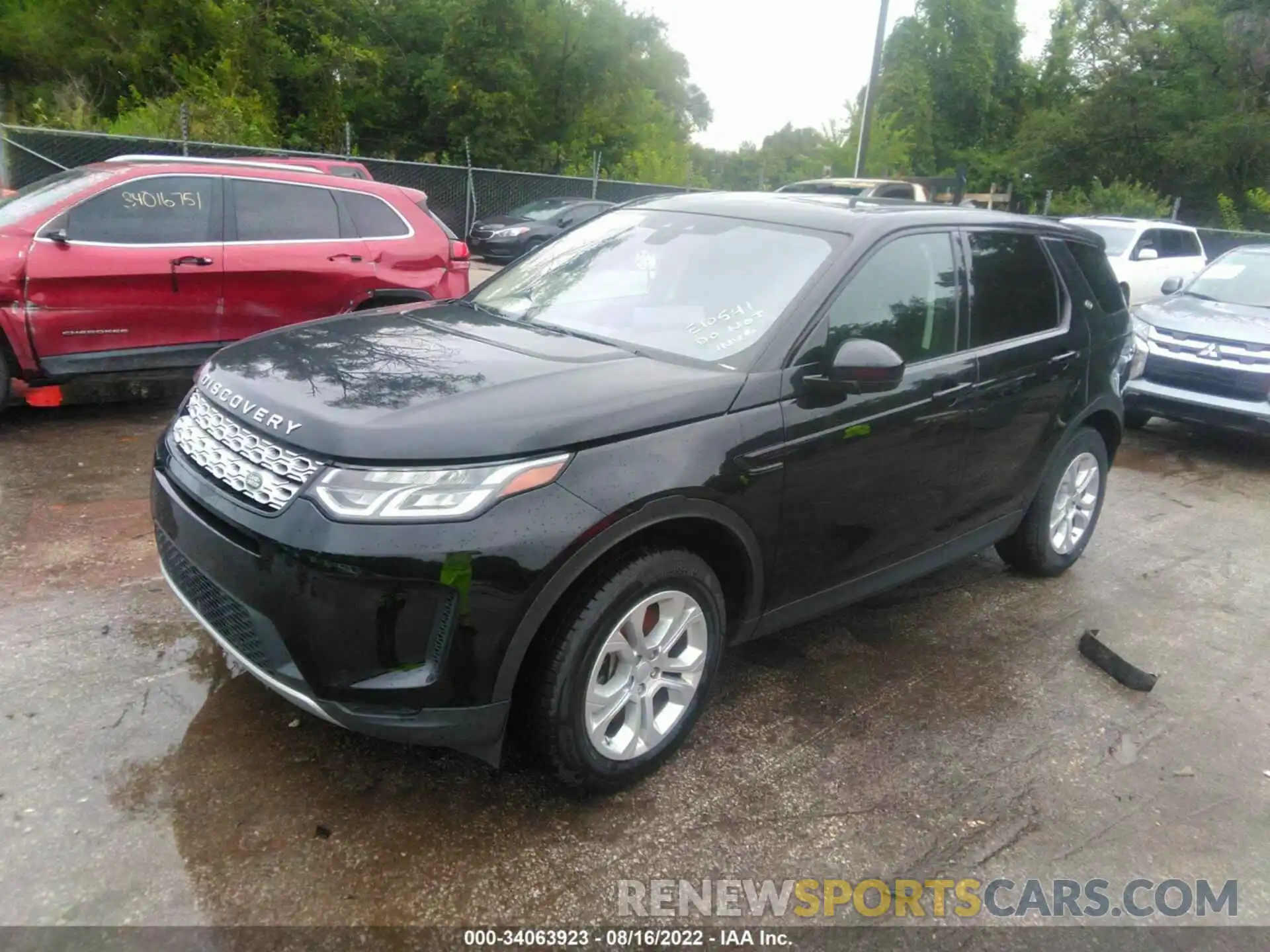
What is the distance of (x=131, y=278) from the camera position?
6156 mm

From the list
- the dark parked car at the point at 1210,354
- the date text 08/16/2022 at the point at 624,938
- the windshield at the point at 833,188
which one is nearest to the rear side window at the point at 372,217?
the dark parked car at the point at 1210,354

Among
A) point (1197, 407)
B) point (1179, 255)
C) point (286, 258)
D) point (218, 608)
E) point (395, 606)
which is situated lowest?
point (1197, 407)

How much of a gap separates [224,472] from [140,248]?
4.30 m

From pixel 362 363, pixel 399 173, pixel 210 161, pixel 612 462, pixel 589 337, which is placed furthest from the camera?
pixel 399 173

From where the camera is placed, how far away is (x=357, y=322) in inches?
140

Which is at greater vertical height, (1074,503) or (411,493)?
(411,493)

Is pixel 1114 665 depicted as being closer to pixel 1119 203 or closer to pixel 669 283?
pixel 669 283

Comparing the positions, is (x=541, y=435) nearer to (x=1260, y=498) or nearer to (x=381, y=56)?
(x=1260, y=498)

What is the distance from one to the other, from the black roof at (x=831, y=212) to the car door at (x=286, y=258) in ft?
10.9

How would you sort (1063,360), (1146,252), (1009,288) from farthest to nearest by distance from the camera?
(1146,252)
(1063,360)
(1009,288)

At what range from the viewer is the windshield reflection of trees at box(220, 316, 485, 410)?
275 cm

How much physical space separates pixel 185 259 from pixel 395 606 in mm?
4932

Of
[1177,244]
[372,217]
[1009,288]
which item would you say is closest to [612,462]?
[1009,288]

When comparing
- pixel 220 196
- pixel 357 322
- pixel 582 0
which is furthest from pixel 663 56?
pixel 357 322
